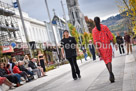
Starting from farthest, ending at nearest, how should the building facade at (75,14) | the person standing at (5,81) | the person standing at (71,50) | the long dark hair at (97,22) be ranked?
the building facade at (75,14) < the person standing at (5,81) < the person standing at (71,50) < the long dark hair at (97,22)

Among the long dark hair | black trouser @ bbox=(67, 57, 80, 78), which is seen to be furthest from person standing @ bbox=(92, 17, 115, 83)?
black trouser @ bbox=(67, 57, 80, 78)

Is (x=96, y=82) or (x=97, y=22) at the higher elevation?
(x=97, y=22)

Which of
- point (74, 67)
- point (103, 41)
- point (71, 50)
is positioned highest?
point (103, 41)

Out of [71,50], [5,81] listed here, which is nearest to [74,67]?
[71,50]

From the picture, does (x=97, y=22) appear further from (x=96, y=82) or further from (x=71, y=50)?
(x=71, y=50)

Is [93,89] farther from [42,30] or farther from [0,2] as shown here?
[42,30]

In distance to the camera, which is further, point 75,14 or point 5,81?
point 75,14

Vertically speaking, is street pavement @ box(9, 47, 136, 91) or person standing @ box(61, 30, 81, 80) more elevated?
person standing @ box(61, 30, 81, 80)

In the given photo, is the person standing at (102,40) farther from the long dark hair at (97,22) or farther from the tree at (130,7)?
the tree at (130,7)

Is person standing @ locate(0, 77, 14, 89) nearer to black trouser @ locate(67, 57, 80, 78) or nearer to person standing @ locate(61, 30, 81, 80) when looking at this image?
person standing @ locate(61, 30, 81, 80)

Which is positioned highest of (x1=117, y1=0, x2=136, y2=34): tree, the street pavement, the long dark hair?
(x1=117, y1=0, x2=136, y2=34): tree

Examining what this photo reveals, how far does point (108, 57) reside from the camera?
26.9ft

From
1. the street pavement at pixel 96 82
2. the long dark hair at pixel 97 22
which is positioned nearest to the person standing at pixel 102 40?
the long dark hair at pixel 97 22

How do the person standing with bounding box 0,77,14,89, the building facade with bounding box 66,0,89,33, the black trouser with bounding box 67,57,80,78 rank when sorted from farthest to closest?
the building facade with bounding box 66,0,89,33 < the person standing with bounding box 0,77,14,89 < the black trouser with bounding box 67,57,80,78
